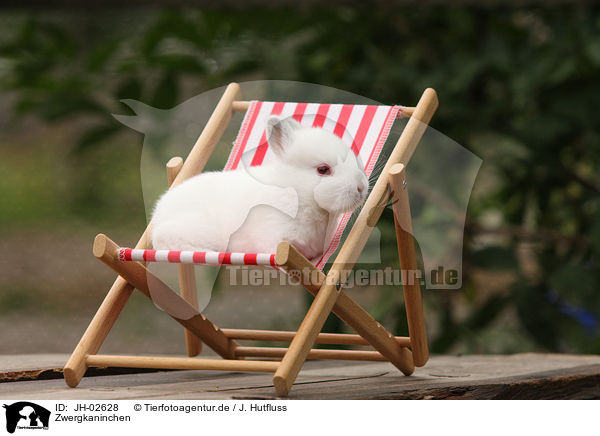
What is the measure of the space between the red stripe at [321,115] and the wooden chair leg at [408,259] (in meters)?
0.23

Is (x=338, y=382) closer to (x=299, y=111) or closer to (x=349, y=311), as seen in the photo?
(x=349, y=311)

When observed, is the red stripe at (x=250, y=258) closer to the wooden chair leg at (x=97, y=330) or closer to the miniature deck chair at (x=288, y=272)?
the miniature deck chair at (x=288, y=272)

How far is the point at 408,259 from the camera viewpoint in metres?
1.88

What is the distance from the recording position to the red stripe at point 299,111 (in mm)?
1922

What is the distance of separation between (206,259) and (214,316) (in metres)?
0.69

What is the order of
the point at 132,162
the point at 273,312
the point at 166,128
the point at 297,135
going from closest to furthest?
the point at 297,135
the point at 166,128
the point at 273,312
the point at 132,162

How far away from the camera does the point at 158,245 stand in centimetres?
177

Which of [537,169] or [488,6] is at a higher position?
[488,6]

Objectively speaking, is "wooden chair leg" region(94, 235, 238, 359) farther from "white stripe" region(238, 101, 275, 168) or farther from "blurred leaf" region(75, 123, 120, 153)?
"blurred leaf" region(75, 123, 120, 153)

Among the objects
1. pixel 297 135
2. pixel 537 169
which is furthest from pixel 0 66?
pixel 537 169

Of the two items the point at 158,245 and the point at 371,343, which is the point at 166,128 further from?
the point at 371,343

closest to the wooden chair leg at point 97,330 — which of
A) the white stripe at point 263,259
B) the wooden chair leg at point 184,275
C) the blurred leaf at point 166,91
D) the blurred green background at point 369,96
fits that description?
the wooden chair leg at point 184,275

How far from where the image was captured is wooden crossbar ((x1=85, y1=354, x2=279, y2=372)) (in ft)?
5.26

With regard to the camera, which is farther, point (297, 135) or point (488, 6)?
point (488, 6)
